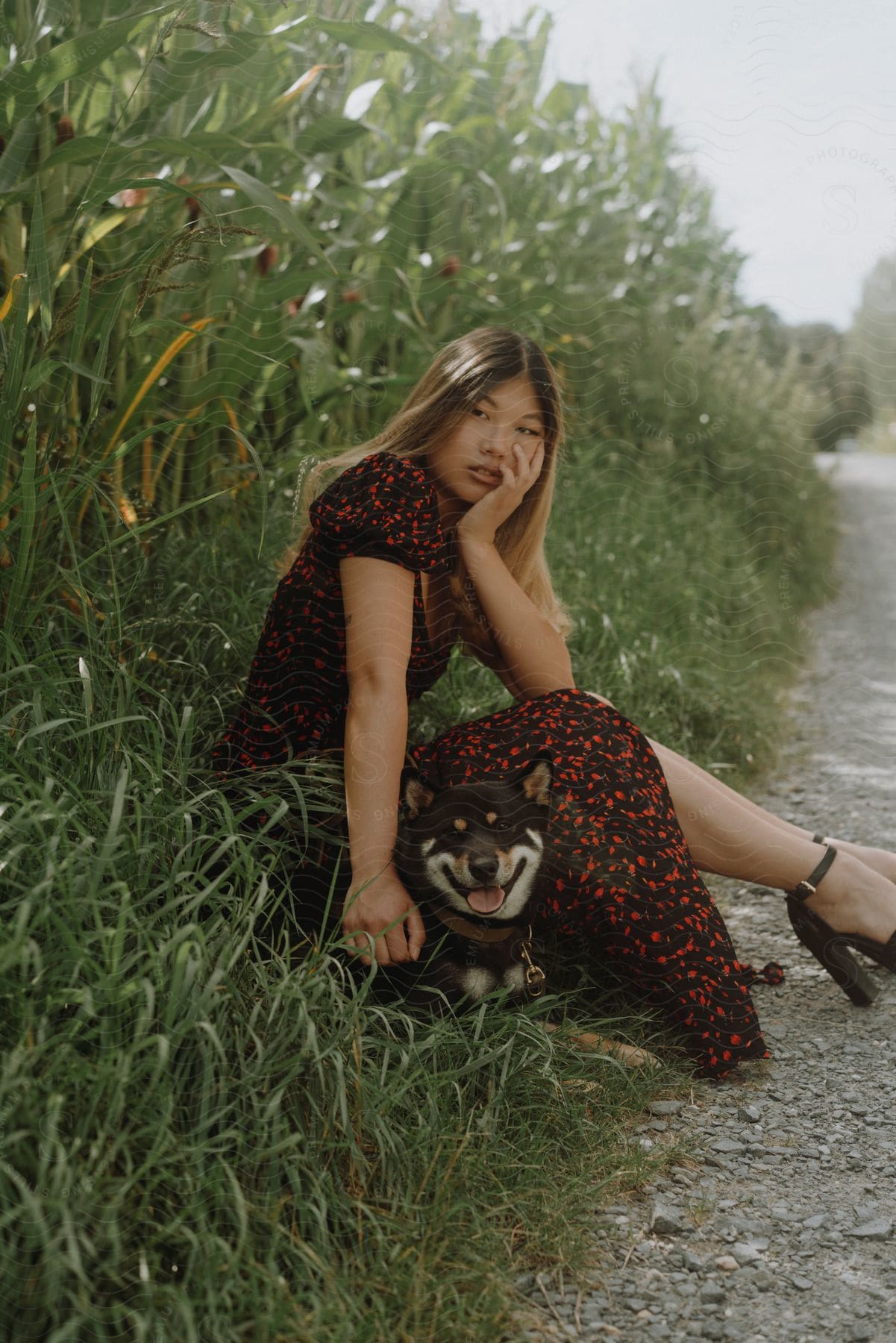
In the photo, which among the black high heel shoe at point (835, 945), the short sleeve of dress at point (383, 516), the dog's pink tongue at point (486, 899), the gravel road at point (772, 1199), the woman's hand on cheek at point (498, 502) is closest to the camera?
the gravel road at point (772, 1199)

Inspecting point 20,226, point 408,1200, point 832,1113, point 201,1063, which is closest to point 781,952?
point 832,1113

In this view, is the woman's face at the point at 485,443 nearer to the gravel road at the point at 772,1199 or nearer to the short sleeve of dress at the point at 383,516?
the short sleeve of dress at the point at 383,516

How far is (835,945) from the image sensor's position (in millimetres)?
1871

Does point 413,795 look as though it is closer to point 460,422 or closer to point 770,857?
point 460,422

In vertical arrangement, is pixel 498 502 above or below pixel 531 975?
above

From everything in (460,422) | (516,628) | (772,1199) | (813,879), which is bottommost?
(772,1199)

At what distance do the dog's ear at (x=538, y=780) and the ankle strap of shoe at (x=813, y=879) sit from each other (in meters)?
0.58

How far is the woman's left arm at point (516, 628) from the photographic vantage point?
5.76 ft

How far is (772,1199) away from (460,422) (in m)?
1.08

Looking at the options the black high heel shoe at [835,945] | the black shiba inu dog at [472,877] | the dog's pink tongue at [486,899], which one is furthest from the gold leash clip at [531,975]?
the black high heel shoe at [835,945]

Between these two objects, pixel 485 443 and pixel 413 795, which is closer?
pixel 413 795

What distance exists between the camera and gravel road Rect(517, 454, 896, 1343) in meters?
1.17

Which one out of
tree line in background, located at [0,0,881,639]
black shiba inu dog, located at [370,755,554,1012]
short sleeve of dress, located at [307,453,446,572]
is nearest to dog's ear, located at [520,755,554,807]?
black shiba inu dog, located at [370,755,554,1012]

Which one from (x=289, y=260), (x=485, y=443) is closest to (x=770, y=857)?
(x=485, y=443)
